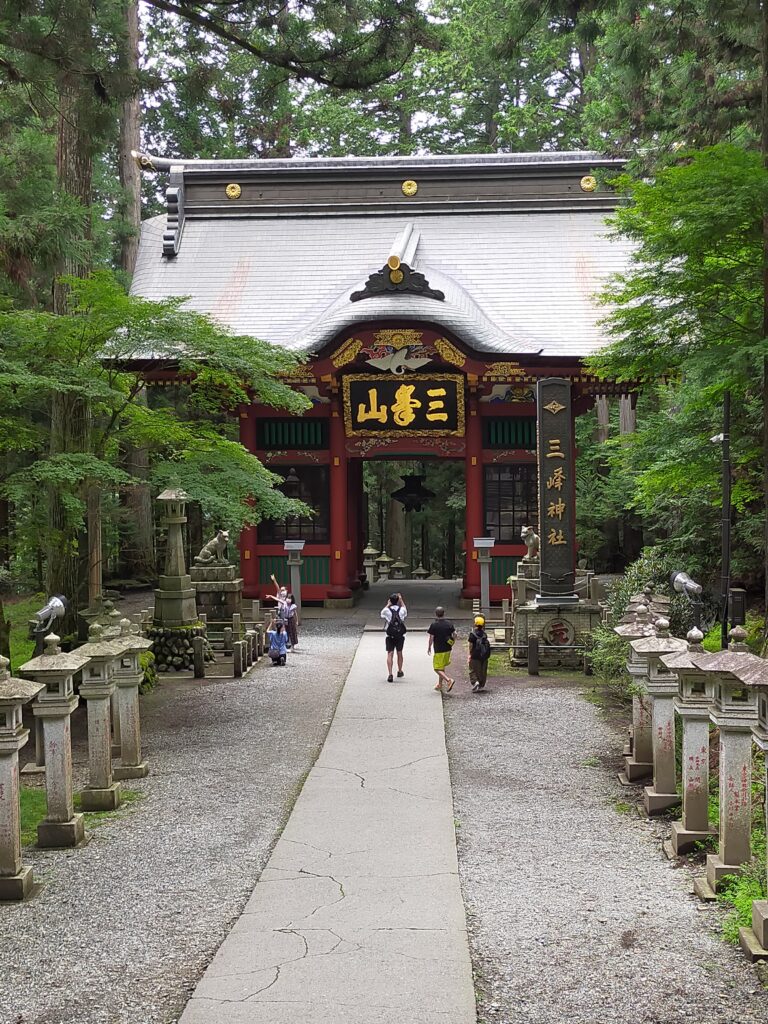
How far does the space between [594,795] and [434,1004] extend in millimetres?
4009

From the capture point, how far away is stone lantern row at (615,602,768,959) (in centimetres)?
555

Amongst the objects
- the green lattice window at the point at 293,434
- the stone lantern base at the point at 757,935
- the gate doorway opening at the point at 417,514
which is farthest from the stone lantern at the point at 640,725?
the gate doorway opening at the point at 417,514

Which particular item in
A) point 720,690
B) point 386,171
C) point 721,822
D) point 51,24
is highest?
point 386,171

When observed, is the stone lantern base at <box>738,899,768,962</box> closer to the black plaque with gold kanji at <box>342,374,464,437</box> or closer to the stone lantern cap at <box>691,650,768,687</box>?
the stone lantern cap at <box>691,650,768,687</box>

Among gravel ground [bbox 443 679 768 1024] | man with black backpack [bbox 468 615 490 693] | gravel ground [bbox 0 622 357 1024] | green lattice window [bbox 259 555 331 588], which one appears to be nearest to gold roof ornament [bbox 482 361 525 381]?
green lattice window [bbox 259 555 331 588]

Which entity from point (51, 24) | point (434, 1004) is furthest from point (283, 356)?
point (434, 1004)

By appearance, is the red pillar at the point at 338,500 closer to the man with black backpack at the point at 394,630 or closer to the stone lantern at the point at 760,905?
the man with black backpack at the point at 394,630

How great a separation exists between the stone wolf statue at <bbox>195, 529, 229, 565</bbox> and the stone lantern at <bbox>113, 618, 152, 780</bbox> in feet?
24.4

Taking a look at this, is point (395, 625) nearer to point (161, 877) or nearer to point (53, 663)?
point (53, 663)

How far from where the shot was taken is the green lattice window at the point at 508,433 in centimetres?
2073

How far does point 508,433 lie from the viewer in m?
20.8

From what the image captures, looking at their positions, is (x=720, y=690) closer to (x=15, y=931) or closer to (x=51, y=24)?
(x=15, y=931)

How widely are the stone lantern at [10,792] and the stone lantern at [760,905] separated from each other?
421cm

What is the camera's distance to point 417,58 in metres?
31.5
